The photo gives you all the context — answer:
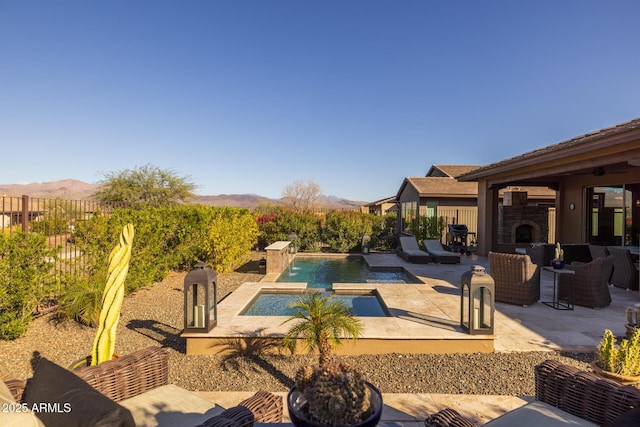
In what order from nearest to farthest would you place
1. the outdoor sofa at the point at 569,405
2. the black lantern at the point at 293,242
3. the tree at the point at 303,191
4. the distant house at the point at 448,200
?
1. the outdoor sofa at the point at 569,405
2. the black lantern at the point at 293,242
3. the distant house at the point at 448,200
4. the tree at the point at 303,191

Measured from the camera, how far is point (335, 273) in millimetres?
10227

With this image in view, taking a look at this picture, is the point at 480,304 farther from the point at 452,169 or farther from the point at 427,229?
the point at 452,169

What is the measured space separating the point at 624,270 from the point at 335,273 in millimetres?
7163

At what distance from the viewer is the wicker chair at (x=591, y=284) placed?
587 centimetres

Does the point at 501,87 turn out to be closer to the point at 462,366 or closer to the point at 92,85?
the point at 462,366

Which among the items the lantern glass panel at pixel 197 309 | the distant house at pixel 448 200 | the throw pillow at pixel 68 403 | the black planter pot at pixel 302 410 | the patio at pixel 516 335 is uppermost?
the distant house at pixel 448 200

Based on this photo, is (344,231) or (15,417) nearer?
(15,417)

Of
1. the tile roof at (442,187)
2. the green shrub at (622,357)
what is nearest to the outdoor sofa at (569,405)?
the green shrub at (622,357)

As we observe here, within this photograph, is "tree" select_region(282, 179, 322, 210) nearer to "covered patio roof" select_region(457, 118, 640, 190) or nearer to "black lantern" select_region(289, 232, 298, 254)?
"black lantern" select_region(289, 232, 298, 254)

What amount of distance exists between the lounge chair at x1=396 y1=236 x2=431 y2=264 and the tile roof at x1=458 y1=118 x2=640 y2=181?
3.54m

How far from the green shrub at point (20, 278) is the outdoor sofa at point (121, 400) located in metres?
3.17

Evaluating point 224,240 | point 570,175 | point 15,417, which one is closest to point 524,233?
point 570,175

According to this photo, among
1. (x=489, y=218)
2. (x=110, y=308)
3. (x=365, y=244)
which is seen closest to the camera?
(x=110, y=308)

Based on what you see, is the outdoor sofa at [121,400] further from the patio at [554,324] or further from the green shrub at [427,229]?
the green shrub at [427,229]
